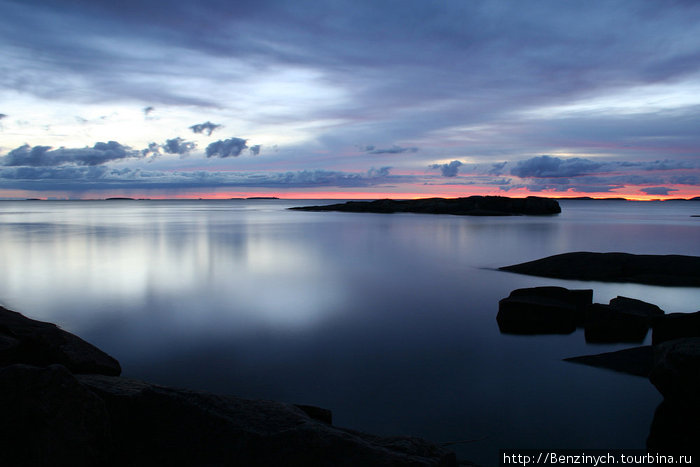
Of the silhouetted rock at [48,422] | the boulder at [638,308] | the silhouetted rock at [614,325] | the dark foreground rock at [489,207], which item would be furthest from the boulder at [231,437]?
the dark foreground rock at [489,207]

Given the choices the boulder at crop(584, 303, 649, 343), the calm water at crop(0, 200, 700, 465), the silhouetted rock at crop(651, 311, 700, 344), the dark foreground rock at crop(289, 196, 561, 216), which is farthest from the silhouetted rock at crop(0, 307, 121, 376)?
the dark foreground rock at crop(289, 196, 561, 216)

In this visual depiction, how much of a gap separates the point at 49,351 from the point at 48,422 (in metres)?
2.81

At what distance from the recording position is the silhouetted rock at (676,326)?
809cm

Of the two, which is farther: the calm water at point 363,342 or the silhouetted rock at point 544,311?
the silhouetted rock at point 544,311

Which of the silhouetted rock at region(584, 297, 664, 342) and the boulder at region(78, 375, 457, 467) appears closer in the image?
the boulder at region(78, 375, 457, 467)

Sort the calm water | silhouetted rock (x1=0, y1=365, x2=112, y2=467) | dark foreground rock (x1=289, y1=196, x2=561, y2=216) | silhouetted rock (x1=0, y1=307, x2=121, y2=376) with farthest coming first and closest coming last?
dark foreground rock (x1=289, y1=196, x2=561, y2=216) < the calm water < silhouetted rock (x1=0, y1=307, x2=121, y2=376) < silhouetted rock (x1=0, y1=365, x2=112, y2=467)

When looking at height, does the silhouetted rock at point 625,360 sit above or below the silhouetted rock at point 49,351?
below

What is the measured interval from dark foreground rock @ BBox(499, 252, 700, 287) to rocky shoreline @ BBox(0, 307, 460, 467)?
1517 centimetres

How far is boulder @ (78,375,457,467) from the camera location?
387 cm

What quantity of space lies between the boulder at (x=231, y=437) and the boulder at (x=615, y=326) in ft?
22.9

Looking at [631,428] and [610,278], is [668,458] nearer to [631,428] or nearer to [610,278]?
[631,428]

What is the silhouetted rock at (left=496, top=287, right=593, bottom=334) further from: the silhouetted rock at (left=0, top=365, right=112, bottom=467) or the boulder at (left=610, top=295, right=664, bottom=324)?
the silhouetted rock at (left=0, top=365, right=112, bottom=467)

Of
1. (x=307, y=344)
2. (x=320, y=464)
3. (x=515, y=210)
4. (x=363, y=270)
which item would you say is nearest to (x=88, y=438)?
(x=320, y=464)

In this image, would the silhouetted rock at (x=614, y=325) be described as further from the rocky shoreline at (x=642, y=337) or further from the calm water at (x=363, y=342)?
the calm water at (x=363, y=342)
